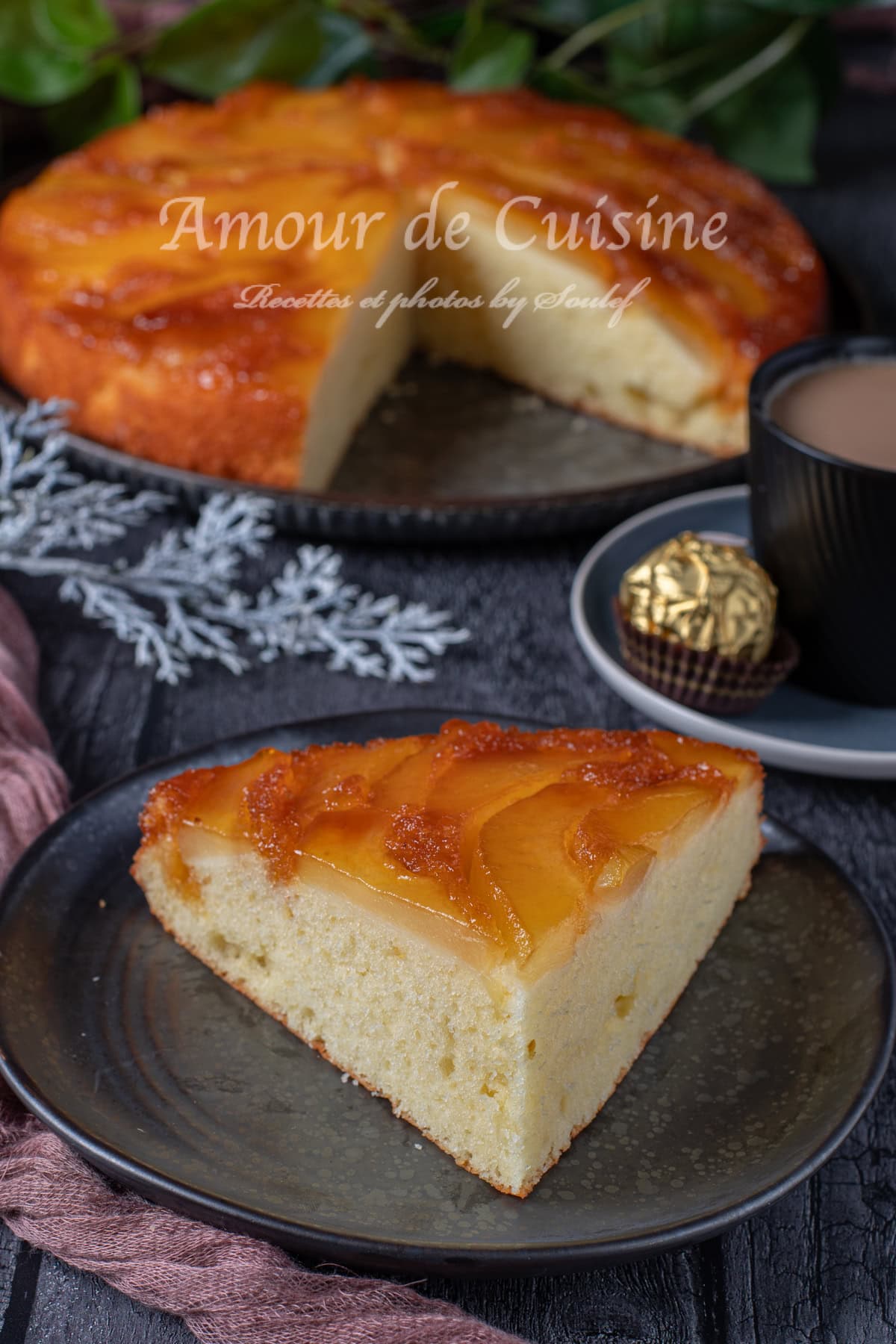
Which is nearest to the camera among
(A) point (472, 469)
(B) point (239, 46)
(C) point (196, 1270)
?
(C) point (196, 1270)

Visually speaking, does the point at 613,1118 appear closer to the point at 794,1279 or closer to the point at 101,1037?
the point at 794,1279

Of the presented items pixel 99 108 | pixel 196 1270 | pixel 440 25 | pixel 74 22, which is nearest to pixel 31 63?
pixel 74 22

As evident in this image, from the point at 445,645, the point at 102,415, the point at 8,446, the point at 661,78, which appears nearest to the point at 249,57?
the point at 661,78

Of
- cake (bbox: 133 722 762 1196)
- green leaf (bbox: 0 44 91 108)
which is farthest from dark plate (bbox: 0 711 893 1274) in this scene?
green leaf (bbox: 0 44 91 108)

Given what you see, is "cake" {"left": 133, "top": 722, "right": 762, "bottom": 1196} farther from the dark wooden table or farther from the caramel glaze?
the dark wooden table

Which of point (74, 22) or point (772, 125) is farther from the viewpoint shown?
point (772, 125)

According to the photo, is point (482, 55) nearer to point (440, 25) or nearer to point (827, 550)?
point (440, 25)

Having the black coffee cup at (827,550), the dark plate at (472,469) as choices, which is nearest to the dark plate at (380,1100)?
the black coffee cup at (827,550)
